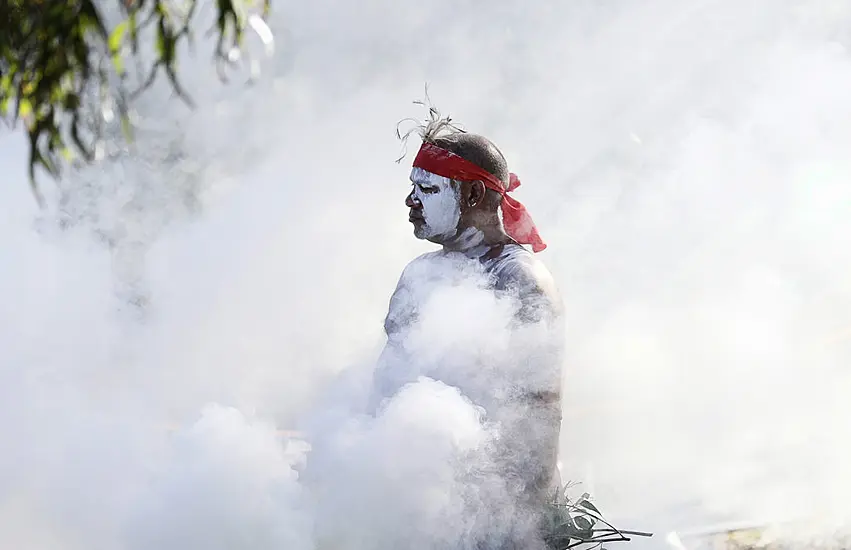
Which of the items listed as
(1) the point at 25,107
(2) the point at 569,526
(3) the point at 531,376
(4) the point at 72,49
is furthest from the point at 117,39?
(2) the point at 569,526

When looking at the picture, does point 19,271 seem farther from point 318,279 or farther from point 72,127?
point 72,127

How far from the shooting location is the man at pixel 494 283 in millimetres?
4273

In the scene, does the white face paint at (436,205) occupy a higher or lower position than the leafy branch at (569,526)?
higher

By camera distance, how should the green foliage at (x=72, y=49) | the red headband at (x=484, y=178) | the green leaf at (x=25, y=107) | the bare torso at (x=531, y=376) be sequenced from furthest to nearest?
the red headband at (x=484, y=178), the bare torso at (x=531, y=376), the green leaf at (x=25, y=107), the green foliage at (x=72, y=49)

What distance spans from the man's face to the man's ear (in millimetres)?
51

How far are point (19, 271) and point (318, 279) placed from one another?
1790mm

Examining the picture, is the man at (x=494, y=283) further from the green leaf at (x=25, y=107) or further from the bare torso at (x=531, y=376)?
the green leaf at (x=25, y=107)

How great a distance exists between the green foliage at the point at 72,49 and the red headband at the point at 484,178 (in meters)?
1.74

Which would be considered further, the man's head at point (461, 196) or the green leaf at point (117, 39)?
the man's head at point (461, 196)

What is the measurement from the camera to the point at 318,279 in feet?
20.5

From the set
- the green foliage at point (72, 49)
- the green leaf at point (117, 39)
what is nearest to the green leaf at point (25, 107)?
the green foliage at point (72, 49)

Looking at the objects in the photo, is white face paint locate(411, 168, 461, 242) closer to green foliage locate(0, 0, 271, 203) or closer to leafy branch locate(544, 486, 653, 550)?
leafy branch locate(544, 486, 653, 550)

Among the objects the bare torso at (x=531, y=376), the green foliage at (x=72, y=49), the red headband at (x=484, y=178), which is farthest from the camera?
the red headband at (x=484, y=178)

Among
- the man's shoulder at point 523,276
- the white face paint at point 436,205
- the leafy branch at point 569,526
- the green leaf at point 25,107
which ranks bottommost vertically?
the leafy branch at point 569,526
